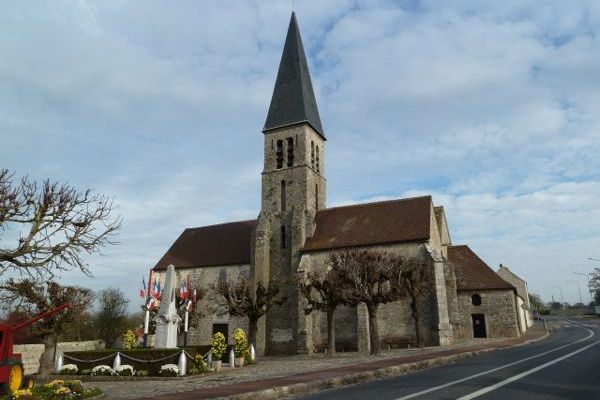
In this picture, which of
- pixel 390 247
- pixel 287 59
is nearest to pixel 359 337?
pixel 390 247

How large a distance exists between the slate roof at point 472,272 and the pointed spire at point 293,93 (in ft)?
46.8

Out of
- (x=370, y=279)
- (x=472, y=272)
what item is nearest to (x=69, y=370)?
(x=370, y=279)

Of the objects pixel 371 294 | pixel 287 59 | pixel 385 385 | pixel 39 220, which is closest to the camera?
pixel 39 220

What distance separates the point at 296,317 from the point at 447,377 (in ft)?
57.4

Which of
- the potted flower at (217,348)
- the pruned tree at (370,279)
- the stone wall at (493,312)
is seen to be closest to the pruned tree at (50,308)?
the potted flower at (217,348)

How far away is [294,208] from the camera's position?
3177 cm

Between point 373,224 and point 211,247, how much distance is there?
13539 millimetres

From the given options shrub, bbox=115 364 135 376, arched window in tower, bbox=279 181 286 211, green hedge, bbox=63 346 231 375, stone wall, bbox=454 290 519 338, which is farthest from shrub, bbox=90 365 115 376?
stone wall, bbox=454 290 519 338

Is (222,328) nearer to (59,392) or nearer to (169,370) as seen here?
(169,370)

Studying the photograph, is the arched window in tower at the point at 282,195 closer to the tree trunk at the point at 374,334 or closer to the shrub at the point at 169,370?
the tree trunk at the point at 374,334

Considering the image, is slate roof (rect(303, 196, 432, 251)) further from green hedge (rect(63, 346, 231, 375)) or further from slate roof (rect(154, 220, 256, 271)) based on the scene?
green hedge (rect(63, 346, 231, 375))

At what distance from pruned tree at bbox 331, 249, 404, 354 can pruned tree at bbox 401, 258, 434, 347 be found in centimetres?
73

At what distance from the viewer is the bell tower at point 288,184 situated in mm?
29609

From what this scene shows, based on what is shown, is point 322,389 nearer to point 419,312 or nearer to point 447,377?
point 447,377
